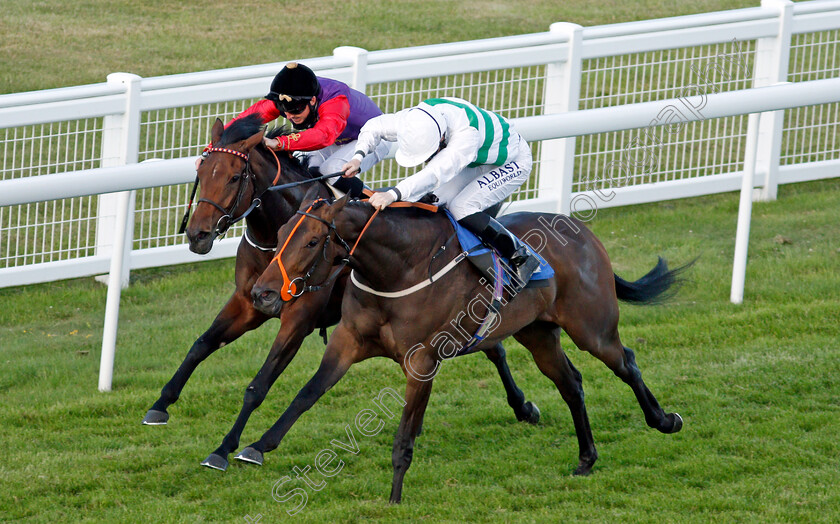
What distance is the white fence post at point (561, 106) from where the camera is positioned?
337 inches

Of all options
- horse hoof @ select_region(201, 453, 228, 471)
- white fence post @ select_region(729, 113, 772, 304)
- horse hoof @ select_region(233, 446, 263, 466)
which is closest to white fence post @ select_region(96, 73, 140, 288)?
horse hoof @ select_region(201, 453, 228, 471)

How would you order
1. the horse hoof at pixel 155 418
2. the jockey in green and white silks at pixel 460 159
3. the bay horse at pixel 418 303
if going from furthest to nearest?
the horse hoof at pixel 155 418
the jockey in green and white silks at pixel 460 159
the bay horse at pixel 418 303

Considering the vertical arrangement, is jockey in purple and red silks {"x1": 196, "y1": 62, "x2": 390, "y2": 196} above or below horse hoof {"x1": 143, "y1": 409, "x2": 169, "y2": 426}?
above

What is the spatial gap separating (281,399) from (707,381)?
2234 mm

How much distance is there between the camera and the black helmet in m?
5.43

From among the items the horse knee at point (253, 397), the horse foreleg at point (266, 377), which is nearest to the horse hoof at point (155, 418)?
the horse foreleg at point (266, 377)

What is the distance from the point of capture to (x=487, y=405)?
6395 millimetres

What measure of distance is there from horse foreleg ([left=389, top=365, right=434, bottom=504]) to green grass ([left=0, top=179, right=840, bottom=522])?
0.39 feet

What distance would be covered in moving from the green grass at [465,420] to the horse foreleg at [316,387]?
0.26 metres

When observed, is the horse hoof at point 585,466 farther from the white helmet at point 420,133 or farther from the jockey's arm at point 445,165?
the white helmet at point 420,133

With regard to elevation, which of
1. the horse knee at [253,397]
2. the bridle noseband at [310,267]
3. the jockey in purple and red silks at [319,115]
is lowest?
the horse knee at [253,397]

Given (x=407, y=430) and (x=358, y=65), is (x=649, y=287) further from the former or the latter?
(x=358, y=65)

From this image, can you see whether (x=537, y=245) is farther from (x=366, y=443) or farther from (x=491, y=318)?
(x=366, y=443)

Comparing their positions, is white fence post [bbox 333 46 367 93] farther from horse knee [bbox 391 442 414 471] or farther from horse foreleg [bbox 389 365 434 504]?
horse knee [bbox 391 442 414 471]
